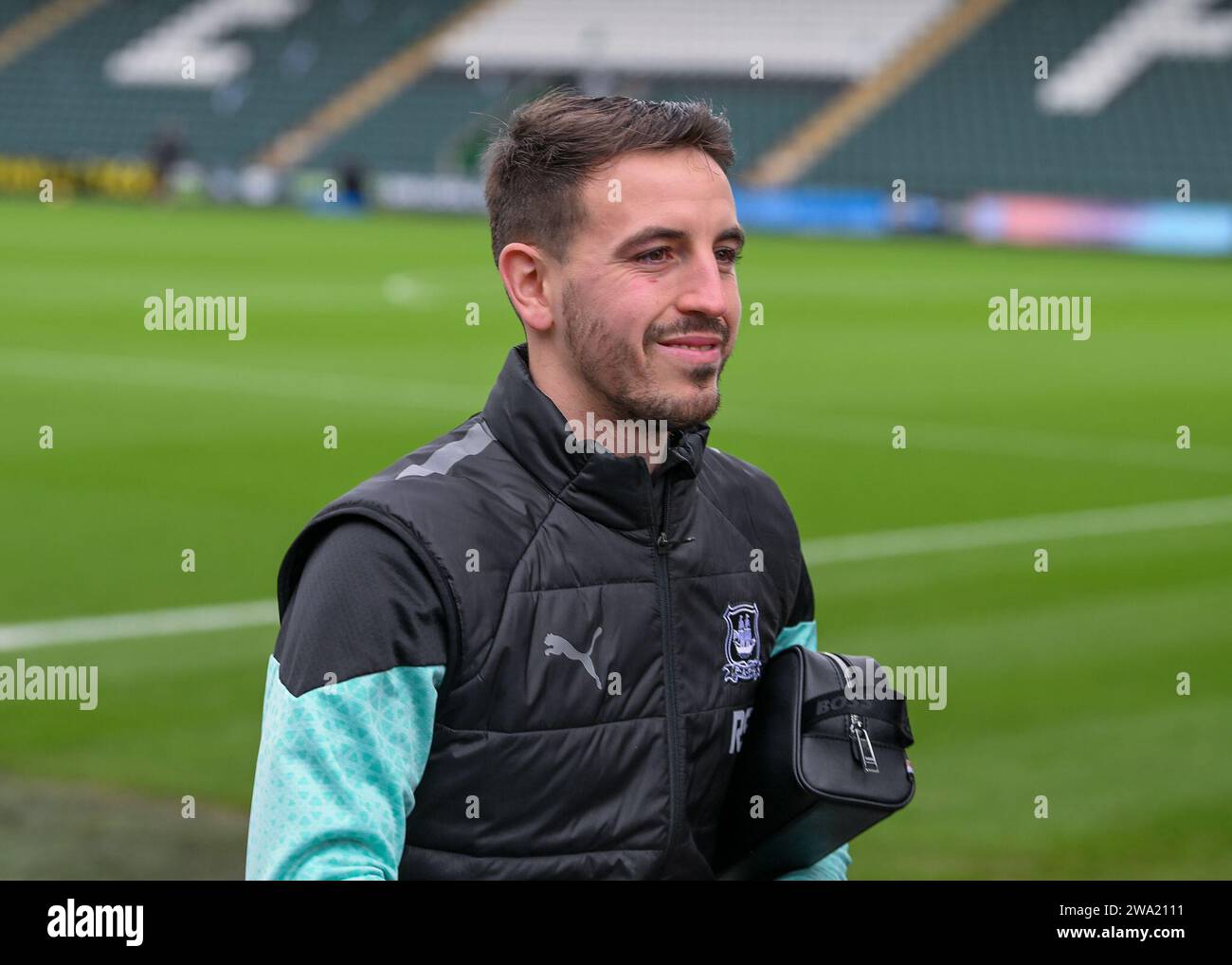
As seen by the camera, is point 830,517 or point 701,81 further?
point 701,81

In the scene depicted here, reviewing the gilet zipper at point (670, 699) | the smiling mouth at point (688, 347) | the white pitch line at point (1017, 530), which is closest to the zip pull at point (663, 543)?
the gilet zipper at point (670, 699)

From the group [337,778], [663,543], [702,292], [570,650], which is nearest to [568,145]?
[702,292]

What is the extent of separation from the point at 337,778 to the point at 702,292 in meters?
0.85

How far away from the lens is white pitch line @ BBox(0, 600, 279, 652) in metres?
9.10

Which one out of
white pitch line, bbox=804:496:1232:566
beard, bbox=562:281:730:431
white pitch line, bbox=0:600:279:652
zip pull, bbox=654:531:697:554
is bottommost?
zip pull, bbox=654:531:697:554

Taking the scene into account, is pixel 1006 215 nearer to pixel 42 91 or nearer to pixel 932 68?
pixel 932 68

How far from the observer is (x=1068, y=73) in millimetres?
43625

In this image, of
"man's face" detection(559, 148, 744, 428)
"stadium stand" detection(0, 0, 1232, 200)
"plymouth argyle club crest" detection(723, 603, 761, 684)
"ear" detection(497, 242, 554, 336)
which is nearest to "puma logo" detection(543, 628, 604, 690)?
"plymouth argyle club crest" detection(723, 603, 761, 684)

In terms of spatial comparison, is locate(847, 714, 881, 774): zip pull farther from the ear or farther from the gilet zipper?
the ear

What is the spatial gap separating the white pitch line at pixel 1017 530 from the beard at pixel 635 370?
321 inches

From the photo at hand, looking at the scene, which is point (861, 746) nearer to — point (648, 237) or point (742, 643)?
point (742, 643)

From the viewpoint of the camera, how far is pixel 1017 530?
39.9 feet

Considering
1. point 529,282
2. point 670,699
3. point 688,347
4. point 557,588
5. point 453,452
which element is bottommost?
point 670,699

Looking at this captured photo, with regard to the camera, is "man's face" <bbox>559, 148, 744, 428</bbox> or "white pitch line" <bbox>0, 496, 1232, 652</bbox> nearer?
"man's face" <bbox>559, 148, 744, 428</bbox>
